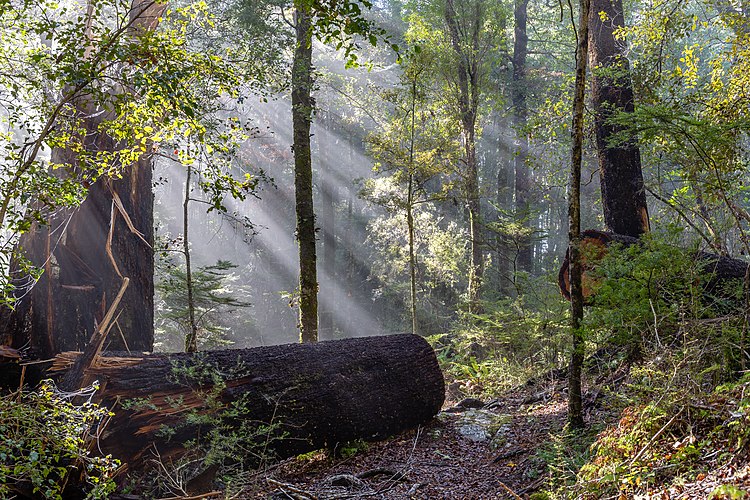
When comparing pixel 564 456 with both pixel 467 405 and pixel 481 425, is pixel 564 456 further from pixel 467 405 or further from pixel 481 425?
pixel 467 405

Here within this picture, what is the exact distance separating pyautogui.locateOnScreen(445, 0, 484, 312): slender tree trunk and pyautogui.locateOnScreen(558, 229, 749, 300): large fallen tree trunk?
18.5 feet

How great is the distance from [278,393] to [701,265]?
457 centimetres

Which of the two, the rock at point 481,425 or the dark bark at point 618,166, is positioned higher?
the dark bark at point 618,166

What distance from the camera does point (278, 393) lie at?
5.91 meters

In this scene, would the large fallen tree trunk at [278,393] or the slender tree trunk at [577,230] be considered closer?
the large fallen tree trunk at [278,393]

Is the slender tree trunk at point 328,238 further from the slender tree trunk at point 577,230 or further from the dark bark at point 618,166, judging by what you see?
the slender tree trunk at point 577,230

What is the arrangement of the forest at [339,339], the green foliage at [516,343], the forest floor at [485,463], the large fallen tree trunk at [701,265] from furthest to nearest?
the green foliage at [516,343]
the large fallen tree trunk at [701,265]
the forest at [339,339]
the forest floor at [485,463]

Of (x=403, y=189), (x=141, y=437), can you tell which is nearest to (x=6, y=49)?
(x=141, y=437)

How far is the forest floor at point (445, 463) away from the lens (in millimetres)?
5055

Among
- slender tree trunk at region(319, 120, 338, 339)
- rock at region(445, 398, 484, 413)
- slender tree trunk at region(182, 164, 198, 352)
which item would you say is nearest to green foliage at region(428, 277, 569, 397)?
rock at region(445, 398, 484, 413)

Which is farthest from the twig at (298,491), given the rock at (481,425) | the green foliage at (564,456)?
the rock at (481,425)

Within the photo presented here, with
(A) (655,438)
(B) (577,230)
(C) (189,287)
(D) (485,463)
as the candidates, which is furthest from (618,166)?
(C) (189,287)

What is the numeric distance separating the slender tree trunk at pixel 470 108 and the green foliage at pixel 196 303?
252 inches

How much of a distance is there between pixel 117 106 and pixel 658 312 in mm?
5077
